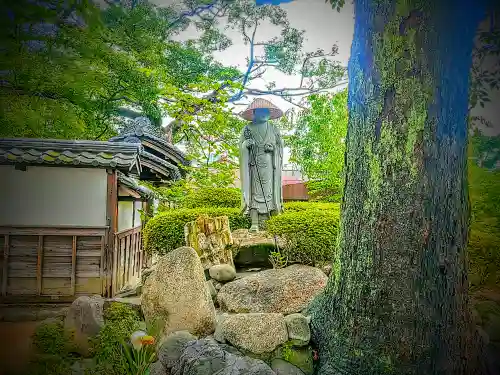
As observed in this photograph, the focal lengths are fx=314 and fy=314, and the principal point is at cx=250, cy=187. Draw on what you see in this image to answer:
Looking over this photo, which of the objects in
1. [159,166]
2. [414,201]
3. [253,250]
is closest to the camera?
[414,201]

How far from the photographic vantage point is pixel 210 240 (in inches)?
136

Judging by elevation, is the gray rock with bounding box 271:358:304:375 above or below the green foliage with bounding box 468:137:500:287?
below

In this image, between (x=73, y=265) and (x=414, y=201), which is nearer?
(x=414, y=201)

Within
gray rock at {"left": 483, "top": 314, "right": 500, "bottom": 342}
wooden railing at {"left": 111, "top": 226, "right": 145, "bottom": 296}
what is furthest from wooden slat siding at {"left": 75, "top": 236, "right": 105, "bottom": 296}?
gray rock at {"left": 483, "top": 314, "right": 500, "bottom": 342}

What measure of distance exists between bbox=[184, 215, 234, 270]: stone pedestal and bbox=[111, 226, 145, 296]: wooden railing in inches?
30.8

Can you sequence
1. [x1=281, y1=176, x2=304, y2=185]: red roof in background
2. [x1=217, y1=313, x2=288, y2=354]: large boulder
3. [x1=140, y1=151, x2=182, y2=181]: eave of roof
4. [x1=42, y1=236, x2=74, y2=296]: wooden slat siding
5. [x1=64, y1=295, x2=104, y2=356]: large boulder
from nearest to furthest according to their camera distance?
[x1=217, y1=313, x2=288, y2=354]: large boulder
[x1=64, y1=295, x2=104, y2=356]: large boulder
[x1=42, y1=236, x2=74, y2=296]: wooden slat siding
[x1=140, y1=151, x2=182, y2=181]: eave of roof
[x1=281, y1=176, x2=304, y2=185]: red roof in background

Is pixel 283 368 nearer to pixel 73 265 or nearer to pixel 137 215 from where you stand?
pixel 73 265

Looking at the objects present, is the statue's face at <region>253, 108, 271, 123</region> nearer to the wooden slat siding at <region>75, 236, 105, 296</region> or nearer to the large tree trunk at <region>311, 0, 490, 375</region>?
the large tree trunk at <region>311, 0, 490, 375</region>

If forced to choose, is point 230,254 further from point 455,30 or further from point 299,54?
point 299,54

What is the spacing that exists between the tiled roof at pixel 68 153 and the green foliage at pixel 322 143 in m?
4.11

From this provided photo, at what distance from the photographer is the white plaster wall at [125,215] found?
396 cm

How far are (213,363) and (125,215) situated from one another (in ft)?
9.06

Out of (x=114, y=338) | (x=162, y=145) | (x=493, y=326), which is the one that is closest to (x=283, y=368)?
(x=114, y=338)

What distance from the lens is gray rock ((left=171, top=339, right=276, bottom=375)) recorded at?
6.22ft
